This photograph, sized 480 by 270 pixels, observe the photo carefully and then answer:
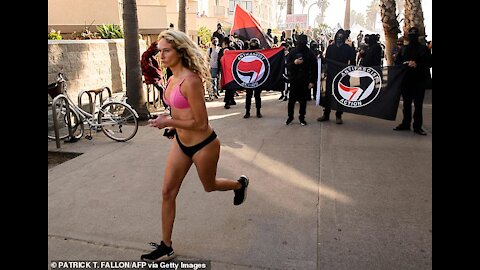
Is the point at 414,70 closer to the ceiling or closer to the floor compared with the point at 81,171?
closer to the ceiling

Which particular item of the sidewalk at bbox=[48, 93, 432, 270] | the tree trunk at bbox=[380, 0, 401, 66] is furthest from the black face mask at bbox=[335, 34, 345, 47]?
the tree trunk at bbox=[380, 0, 401, 66]

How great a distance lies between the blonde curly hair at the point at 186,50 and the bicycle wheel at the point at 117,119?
13.9 ft

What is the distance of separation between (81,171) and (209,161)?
309 cm

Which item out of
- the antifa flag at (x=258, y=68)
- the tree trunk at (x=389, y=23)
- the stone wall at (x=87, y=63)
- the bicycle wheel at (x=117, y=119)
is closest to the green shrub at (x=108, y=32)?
the stone wall at (x=87, y=63)

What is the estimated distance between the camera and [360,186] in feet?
15.6

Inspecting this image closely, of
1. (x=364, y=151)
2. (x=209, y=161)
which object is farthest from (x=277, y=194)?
(x=364, y=151)

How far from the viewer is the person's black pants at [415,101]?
7230mm

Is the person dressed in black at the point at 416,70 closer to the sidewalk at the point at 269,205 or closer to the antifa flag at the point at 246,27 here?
the sidewalk at the point at 269,205

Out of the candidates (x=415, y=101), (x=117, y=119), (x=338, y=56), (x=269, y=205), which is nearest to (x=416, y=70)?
(x=415, y=101)

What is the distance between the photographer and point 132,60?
9.00 meters

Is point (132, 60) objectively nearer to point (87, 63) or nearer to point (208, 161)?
point (87, 63)

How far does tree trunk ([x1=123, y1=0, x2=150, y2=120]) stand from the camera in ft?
28.9
